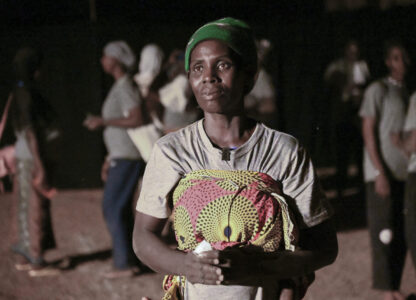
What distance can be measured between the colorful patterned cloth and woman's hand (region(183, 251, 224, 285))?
0.38ft

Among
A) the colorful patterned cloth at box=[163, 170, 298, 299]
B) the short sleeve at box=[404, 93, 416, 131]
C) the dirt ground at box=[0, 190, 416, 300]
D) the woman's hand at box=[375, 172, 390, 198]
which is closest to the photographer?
the colorful patterned cloth at box=[163, 170, 298, 299]

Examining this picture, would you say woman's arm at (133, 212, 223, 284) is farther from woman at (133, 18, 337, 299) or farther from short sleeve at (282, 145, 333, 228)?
short sleeve at (282, 145, 333, 228)

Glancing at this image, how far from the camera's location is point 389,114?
4.05 meters

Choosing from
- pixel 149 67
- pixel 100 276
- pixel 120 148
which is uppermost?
pixel 149 67

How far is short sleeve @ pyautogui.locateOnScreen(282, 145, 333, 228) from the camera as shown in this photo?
1578mm

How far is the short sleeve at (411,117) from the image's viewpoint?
374cm

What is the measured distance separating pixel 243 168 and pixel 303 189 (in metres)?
0.18

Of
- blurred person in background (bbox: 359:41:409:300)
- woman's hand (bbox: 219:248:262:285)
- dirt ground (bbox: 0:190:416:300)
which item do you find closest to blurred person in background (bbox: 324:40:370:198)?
dirt ground (bbox: 0:190:416:300)

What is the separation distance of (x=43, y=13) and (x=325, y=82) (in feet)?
12.7

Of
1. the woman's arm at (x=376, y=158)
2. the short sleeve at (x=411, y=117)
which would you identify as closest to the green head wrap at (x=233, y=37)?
the short sleeve at (x=411, y=117)

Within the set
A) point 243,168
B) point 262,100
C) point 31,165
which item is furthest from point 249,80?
point 262,100

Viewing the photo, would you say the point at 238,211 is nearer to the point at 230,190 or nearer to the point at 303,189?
the point at 230,190

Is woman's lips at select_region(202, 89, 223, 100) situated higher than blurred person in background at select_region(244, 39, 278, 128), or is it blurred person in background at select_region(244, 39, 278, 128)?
woman's lips at select_region(202, 89, 223, 100)

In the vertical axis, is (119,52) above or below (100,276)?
above
